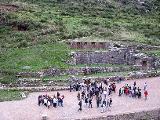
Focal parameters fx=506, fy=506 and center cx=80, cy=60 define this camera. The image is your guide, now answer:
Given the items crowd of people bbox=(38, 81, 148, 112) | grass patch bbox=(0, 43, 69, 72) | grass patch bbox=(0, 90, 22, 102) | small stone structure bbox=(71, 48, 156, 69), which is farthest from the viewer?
small stone structure bbox=(71, 48, 156, 69)

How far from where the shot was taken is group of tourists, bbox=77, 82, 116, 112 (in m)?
42.4

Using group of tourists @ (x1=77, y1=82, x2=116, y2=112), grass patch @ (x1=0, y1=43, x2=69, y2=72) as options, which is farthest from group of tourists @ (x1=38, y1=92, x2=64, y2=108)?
grass patch @ (x1=0, y1=43, x2=69, y2=72)

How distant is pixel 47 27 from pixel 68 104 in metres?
23.9

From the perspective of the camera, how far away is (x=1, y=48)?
5819 centimetres

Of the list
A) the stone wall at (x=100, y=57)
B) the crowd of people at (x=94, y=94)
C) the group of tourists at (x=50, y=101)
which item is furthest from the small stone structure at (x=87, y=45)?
the group of tourists at (x=50, y=101)

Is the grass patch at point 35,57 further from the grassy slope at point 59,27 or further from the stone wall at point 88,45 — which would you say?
the stone wall at point 88,45

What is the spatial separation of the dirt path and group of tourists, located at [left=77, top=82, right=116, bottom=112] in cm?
43

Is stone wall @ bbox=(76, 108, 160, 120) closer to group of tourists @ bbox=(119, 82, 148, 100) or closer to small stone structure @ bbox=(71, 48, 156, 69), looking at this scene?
group of tourists @ bbox=(119, 82, 148, 100)

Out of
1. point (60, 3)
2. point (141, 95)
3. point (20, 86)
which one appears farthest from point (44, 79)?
point (60, 3)

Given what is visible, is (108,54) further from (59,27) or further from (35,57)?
(59,27)

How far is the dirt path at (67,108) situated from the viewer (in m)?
40.3

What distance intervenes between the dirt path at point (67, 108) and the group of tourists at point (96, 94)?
432mm

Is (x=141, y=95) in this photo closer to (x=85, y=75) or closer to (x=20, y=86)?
(x=85, y=75)

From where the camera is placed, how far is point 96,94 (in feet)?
147
